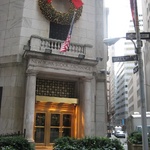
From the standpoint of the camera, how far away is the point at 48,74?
17.1 meters

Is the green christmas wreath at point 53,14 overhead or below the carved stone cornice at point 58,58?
overhead

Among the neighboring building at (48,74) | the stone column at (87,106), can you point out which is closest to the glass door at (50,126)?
the neighboring building at (48,74)

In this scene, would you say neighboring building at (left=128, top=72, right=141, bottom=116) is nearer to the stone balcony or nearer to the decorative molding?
the stone balcony

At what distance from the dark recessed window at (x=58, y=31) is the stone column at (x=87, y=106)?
443 centimetres

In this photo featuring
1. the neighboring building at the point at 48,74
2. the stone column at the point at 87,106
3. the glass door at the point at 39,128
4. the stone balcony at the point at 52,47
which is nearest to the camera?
the neighboring building at the point at 48,74

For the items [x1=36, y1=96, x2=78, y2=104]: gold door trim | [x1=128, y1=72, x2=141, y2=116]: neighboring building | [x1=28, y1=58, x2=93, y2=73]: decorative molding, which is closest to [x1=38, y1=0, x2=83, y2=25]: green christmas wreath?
[x1=28, y1=58, x2=93, y2=73]: decorative molding

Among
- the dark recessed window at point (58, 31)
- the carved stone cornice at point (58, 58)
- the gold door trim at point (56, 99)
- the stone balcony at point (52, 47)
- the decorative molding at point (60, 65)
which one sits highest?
the dark recessed window at point (58, 31)

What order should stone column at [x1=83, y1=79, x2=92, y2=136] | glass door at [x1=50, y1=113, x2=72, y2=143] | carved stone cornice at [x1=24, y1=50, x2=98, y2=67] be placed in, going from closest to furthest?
carved stone cornice at [x1=24, y1=50, x2=98, y2=67] < stone column at [x1=83, y1=79, x2=92, y2=136] < glass door at [x1=50, y1=113, x2=72, y2=143]

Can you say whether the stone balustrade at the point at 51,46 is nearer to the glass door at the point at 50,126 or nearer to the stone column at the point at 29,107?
the stone column at the point at 29,107

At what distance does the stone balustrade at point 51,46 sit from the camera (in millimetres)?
16355

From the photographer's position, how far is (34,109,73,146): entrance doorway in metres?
17.3

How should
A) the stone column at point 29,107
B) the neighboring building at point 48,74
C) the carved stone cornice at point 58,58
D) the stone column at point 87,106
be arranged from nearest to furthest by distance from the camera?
the stone column at point 29,107 → the carved stone cornice at point 58,58 → the neighboring building at point 48,74 → the stone column at point 87,106

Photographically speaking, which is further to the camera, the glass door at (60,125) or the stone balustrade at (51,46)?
the glass door at (60,125)

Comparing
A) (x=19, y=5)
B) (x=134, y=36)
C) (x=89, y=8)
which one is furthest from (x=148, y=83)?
(x=134, y=36)
